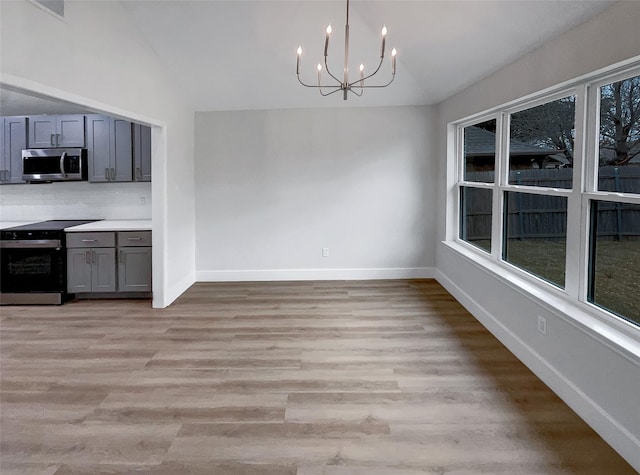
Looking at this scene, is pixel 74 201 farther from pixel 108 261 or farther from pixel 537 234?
pixel 537 234

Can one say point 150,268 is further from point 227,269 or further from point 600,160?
point 600,160

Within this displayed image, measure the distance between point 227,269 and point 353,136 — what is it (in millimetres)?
2490

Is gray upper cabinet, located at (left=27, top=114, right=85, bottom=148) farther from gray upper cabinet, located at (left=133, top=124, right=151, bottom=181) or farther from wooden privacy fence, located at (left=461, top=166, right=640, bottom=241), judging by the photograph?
wooden privacy fence, located at (left=461, top=166, right=640, bottom=241)

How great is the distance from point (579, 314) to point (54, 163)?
546 centimetres

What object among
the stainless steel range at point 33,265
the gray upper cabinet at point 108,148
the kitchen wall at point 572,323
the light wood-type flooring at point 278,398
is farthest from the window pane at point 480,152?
the stainless steel range at point 33,265

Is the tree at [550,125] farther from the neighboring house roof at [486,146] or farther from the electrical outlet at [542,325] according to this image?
the electrical outlet at [542,325]

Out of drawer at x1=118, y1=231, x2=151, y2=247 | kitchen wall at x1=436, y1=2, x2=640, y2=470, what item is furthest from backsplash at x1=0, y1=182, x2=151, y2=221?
kitchen wall at x1=436, y1=2, x2=640, y2=470

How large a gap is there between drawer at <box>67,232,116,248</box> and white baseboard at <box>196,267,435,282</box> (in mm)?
1426

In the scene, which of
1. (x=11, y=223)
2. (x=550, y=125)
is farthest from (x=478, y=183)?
(x=11, y=223)

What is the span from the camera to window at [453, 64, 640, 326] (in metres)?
2.61

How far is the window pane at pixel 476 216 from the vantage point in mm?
4746

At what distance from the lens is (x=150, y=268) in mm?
5285

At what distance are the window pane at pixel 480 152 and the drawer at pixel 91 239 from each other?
4.09m

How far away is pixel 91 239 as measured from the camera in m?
5.20
